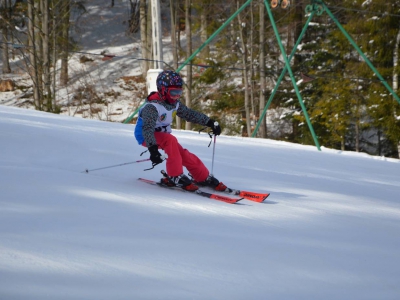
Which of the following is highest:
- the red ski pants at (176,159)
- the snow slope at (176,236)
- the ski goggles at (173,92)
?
the ski goggles at (173,92)

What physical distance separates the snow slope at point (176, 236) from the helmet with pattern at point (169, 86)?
93cm

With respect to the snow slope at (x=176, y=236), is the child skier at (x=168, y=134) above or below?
above

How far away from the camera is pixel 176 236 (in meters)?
3.21

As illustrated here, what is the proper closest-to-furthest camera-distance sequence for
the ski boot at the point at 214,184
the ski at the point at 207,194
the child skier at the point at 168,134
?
the ski at the point at 207,194 → the child skier at the point at 168,134 → the ski boot at the point at 214,184

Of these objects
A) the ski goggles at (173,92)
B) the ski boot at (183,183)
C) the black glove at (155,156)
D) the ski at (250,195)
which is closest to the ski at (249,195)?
the ski at (250,195)

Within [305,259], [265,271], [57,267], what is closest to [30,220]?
[57,267]

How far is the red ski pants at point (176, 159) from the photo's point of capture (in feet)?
16.5

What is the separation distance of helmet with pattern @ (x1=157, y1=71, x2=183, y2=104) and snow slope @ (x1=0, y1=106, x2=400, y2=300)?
0.93 m

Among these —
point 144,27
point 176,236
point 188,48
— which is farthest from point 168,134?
point 144,27

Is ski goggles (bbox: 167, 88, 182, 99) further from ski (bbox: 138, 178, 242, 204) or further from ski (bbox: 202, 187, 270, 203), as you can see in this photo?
ski (bbox: 202, 187, 270, 203)

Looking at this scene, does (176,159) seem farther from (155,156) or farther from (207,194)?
(207,194)

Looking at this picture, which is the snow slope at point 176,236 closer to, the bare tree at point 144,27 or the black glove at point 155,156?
the black glove at point 155,156

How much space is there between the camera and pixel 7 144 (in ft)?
19.7

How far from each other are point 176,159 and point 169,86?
731mm
